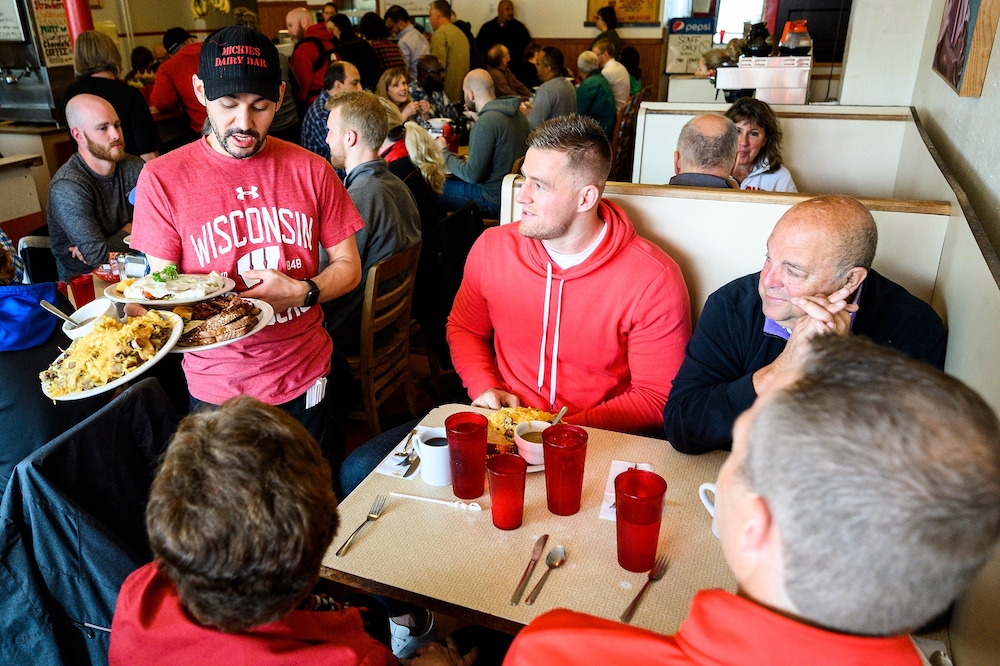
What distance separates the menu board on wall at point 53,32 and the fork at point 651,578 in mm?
6117

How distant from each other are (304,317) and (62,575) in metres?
0.81

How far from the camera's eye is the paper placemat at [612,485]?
1.31m

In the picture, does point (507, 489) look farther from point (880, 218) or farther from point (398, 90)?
point (398, 90)

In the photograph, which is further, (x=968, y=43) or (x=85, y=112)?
(x=85, y=112)

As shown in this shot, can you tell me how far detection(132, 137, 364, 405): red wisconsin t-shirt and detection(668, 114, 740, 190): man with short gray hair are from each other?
4.36 ft

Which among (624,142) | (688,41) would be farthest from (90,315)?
(688,41)

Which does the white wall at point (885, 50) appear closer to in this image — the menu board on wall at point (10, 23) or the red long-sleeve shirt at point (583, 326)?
the red long-sleeve shirt at point (583, 326)

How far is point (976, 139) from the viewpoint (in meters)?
1.85

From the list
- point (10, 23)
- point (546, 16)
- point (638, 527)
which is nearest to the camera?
point (638, 527)

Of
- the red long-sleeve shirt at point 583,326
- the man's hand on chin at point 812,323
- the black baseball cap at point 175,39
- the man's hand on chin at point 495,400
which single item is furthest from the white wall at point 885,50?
the black baseball cap at point 175,39

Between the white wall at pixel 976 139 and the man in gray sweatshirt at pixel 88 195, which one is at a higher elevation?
the white wall at pixel 976 139

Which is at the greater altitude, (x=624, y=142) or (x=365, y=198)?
(x=365, y=198)

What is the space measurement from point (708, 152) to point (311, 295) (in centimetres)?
164

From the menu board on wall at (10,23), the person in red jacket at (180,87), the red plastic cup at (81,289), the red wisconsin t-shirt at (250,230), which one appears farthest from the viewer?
the menu board on wall at (10,23)
